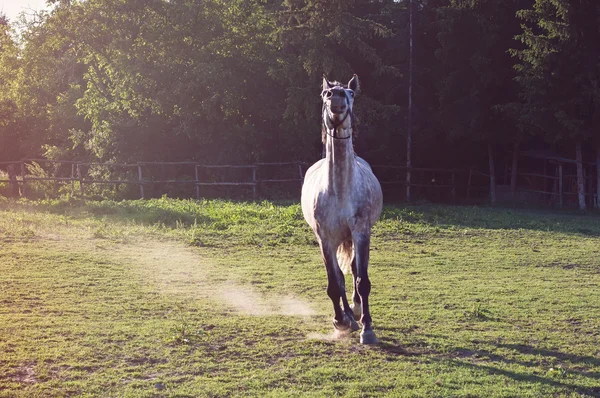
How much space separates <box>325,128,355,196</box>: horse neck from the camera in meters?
7.23

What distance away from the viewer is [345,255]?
28.2ft

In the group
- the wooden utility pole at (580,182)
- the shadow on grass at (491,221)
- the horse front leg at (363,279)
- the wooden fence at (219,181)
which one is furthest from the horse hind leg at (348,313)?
the wooden utility pole at (580,182)

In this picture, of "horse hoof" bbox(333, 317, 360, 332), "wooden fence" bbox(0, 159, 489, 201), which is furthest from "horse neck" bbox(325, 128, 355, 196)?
"wooden fence" bbox(0, 159, 489, 201)

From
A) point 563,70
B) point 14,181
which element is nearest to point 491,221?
point 563,70

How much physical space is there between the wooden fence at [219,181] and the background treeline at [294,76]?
69cm

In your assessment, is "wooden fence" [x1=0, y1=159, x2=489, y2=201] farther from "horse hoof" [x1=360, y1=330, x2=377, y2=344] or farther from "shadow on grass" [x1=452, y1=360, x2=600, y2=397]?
"shadow on grass" [x1=452, y1=360, x2=600, y2=397]

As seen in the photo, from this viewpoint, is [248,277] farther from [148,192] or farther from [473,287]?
[148,192]

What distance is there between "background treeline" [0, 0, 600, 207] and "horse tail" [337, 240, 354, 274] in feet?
64.3

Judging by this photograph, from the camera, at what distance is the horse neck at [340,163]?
7.23 m

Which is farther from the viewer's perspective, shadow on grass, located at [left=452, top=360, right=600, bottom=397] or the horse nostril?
the horse nostril

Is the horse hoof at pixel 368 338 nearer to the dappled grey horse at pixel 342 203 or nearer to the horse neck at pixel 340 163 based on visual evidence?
the dappled grey horse at pixel 342 203

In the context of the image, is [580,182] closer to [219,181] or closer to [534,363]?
[219,181]

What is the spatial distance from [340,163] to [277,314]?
91.7 inches

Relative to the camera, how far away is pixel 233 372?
Answer: 6.23m
